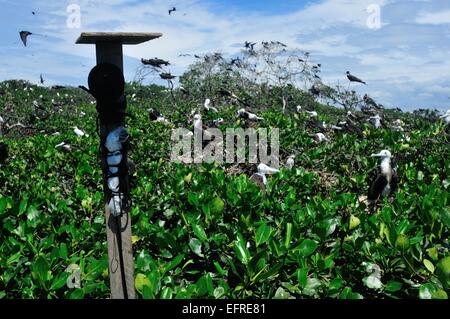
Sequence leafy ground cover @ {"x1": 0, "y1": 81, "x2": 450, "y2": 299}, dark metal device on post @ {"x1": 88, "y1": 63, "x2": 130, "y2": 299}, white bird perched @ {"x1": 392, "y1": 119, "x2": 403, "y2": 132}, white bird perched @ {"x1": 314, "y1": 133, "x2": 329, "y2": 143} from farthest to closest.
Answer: white bird perched @ {"x1": 392, "y1": 119, "x2": 403, "y2": 132}, white bird perched @ {"x1": 314, "y1": 133, "x2": 329, "y2": 143}, leafy ground cover @ {"x1": 0, "y1": 81, "x2": 450, "y2": 299}, dark metal device on post @ {"x1": 88, "y1": 63, "x2": 130, "y2": 299}

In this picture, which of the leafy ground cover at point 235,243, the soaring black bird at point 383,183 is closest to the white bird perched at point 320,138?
the soaring black bird at point 383,183

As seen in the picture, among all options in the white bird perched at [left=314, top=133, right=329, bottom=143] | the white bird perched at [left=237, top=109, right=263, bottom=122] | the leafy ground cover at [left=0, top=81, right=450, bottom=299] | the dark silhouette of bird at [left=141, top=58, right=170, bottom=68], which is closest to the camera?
the leafy ground cover at [left=0, top=81, right=450, bottom=299]

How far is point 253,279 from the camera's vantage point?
2.50m

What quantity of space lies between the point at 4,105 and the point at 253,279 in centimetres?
2289

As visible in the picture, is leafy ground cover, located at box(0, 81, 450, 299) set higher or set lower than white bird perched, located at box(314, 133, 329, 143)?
higher

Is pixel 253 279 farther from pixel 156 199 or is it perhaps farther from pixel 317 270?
pixel 156 199

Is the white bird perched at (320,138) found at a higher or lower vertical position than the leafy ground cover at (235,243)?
lower

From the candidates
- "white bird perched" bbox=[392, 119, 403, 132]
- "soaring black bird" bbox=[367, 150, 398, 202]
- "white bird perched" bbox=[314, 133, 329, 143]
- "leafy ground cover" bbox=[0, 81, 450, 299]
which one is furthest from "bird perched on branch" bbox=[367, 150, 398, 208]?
"white bird perched" bbox=[392, 119, 403, 132]

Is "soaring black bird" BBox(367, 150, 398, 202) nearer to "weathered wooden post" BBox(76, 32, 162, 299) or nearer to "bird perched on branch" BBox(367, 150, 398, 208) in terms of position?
"bird perched on branch" BBox(367, 150, 398, 208)

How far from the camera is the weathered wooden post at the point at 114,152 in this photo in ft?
7.42

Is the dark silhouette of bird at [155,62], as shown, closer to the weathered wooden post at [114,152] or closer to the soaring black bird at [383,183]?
the soaring black bird at [383,183]

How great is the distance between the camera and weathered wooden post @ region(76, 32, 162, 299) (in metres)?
2.26
